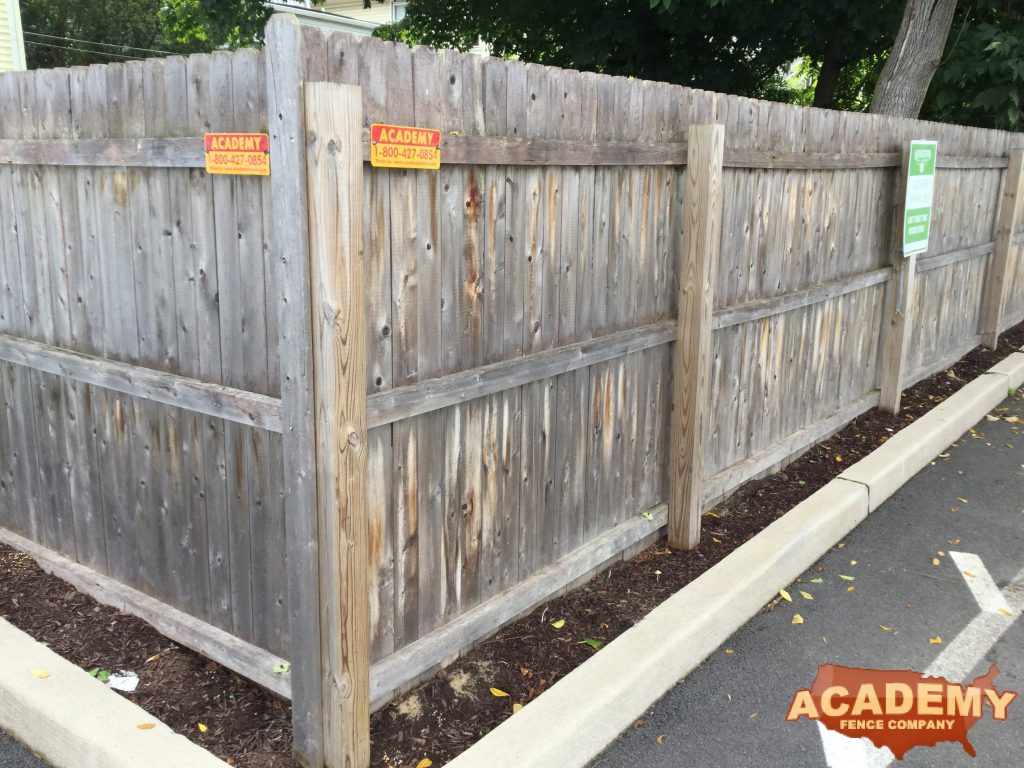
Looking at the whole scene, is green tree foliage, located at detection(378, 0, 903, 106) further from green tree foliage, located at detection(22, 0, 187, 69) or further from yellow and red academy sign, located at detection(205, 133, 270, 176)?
green tree foliage, located at detection(22, 0, 187, 69)

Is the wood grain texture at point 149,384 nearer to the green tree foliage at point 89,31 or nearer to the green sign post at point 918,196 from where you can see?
the green sign post at point 918,196

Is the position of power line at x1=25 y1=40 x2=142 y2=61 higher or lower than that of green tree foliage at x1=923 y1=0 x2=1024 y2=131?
higher

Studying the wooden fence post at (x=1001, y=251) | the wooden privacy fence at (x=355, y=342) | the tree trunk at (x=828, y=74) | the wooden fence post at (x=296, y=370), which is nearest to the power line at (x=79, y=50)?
the tree trunk at (x=828, y=74)

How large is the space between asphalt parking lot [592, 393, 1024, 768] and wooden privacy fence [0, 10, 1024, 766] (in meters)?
0.74

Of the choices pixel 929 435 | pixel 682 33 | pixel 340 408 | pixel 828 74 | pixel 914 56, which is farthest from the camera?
pixel 828 74

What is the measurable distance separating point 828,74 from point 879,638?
12.4m

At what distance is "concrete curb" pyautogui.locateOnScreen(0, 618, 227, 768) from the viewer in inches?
113

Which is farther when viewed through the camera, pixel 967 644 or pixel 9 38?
pixel 9 38

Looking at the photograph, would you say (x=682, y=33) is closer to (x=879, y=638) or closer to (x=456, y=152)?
(x=879, y=638)

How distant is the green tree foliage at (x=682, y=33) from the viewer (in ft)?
40.9

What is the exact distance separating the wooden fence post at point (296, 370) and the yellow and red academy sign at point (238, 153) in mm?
79

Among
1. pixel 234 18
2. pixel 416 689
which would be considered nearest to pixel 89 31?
pixel 234 18

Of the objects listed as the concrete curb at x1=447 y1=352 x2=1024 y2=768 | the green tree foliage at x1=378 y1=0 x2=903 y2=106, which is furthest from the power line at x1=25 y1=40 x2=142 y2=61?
the concrete curb at x1=447 y1=352 x2=1024 y2=768

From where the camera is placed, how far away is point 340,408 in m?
2.67
